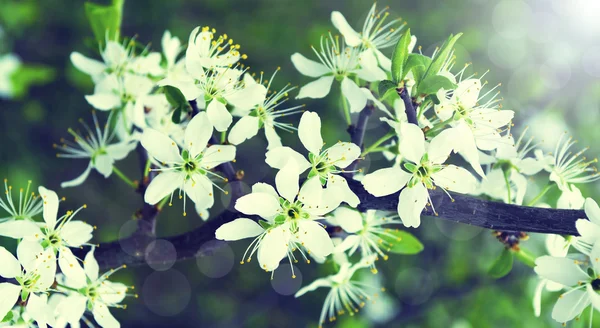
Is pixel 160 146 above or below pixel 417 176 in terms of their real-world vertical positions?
above

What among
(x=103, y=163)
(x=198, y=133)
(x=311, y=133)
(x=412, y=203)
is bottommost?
(x=412, y=203)

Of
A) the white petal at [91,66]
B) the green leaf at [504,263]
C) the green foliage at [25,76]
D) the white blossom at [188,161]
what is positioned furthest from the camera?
the green foliage at [25,76]

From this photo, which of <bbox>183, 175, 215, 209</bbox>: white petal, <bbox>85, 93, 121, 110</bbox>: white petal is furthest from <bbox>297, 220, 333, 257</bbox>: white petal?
<bbox>85, 93, 121, 110</bbox>: white petal

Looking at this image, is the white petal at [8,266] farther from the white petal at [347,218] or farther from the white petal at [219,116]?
the white petal at [347,218]

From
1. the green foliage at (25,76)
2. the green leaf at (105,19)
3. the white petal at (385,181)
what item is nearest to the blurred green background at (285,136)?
the green foliage at (25,76)

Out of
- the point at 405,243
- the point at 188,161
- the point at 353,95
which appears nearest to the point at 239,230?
the point at 188,161

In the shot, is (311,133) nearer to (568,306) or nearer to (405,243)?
(405,243)

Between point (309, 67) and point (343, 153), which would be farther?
point (309, 67)

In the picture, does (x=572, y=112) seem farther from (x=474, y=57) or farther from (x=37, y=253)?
(x=37, y=253)
